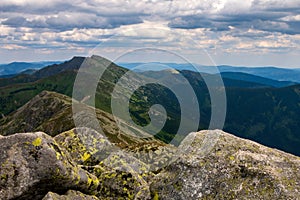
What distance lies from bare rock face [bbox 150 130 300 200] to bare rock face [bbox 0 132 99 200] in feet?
18.3

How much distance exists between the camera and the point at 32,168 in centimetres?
1730

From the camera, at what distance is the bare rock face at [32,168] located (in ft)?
55.2

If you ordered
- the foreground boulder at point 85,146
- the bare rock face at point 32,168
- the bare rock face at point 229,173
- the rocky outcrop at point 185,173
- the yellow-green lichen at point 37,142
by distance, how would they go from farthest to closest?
the foreground boulder at point 85,146 → the yellow-green lichen at point 37,142 → the bare rock face at point 229,173 → the rocky outcrop at point 185,173 → the bare rock face at point 32,168

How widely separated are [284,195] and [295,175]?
1485mm

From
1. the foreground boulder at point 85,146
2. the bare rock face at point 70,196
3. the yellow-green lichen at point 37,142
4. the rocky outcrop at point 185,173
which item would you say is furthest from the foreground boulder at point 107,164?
the yellow-green lichen at point 37,142

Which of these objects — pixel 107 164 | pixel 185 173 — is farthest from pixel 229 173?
pixel 107 164

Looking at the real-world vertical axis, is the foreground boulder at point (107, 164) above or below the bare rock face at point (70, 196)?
below

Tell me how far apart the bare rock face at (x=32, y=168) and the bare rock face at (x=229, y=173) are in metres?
5.57

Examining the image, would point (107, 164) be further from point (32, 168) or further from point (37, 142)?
point (32, 168)

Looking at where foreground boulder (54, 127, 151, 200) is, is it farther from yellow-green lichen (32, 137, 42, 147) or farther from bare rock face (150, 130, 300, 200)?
yellow-green lichen (32, 137, 42, 147)

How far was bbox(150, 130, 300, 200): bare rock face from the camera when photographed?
17.1m

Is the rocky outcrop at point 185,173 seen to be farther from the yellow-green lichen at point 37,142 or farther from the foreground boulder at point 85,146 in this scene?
the foreground boulder at point 85,146

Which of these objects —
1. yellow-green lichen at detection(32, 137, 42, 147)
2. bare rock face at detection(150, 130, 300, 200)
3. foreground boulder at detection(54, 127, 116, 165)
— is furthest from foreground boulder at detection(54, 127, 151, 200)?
yellow-green lichen at detection(32, 137, 42, 147)

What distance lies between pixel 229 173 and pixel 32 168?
1104cm
